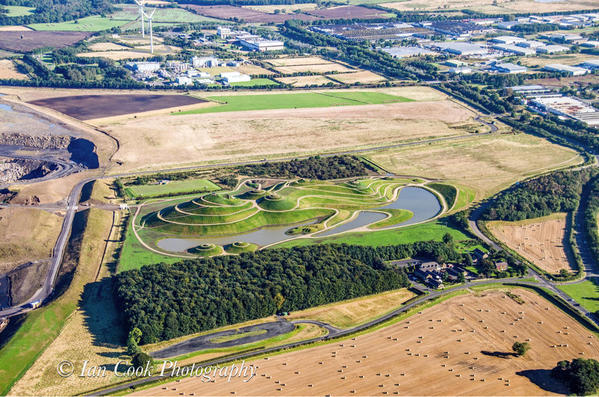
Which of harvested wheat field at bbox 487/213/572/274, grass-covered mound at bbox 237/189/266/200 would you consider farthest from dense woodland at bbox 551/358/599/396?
grass-covered mound at bbox 237/189/266/200

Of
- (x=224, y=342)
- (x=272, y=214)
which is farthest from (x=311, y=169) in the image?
(x=224, y=342)

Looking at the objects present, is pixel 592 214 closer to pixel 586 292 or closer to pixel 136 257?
pixel 586 292

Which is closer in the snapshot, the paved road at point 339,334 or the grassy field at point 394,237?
the paved road at point 339,334

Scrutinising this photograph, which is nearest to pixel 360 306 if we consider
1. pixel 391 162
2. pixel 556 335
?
pixel 556 335

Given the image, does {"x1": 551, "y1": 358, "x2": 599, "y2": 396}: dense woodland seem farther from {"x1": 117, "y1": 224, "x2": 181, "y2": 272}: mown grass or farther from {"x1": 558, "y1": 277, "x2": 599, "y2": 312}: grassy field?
{"x1": 117, "y1": 224, "x2": 181, "y2": 272}: mown grass

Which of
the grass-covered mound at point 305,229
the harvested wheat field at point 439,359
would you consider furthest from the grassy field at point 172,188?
the harvested wheat field at point 439,359

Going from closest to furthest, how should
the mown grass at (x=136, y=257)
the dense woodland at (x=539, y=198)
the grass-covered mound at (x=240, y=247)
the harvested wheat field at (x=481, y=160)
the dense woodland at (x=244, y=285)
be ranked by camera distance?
1. the dense woodland at (x=244, y=285)
2. the mown grass at (x=136, y=257)
3. the grass-covered mound at (x=240, y=247)
4. the dense woodland at (x=539, y=198)
5. the harvested wheat field at (x=481, y=160)

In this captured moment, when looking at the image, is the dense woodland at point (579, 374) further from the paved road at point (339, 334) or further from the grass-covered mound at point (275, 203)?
the grass-covered mound at point (275, 203)
